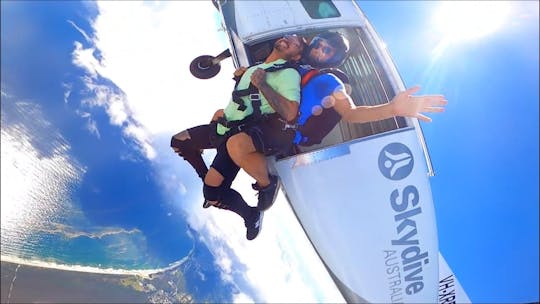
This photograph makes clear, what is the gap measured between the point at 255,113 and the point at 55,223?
4.21 ft

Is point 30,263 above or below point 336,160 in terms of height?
below

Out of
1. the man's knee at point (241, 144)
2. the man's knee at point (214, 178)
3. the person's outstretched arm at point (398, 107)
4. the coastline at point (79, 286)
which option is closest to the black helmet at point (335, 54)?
the person's outstretched arm at point (398, 107)

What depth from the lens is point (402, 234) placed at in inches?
92.6

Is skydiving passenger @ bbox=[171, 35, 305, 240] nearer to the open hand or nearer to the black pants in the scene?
the black pants

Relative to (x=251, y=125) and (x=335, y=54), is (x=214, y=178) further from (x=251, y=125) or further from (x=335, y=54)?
(x=335, y=54)

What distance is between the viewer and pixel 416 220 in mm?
2412

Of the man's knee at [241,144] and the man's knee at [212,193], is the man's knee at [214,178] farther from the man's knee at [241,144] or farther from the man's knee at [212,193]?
the man's knee at [241,144]

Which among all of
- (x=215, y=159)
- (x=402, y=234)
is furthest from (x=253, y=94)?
(x=402, y=234)

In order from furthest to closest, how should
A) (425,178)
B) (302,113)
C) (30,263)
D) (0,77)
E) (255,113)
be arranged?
(425,178), (0,77), (30,263), (255,113), (302,113)

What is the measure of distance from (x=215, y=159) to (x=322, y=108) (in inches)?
24.9

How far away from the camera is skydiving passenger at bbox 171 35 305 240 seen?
68.2 inches

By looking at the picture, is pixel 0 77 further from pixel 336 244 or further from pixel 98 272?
pixel 336 244

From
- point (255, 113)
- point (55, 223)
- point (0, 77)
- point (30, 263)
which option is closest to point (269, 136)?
point (255, 113)

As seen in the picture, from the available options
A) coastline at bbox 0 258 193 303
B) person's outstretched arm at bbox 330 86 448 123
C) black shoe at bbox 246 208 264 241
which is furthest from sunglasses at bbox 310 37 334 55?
coastline at bbox 0 258 193 303
